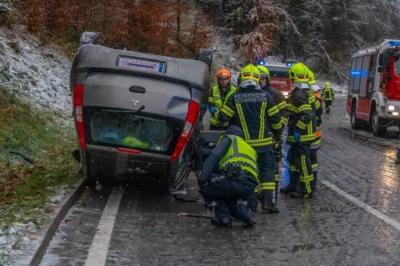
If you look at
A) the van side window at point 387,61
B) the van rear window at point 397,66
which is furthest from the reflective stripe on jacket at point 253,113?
the van side window at point 387,61

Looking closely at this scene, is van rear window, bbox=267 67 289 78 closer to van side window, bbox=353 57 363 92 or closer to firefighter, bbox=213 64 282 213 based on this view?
van side window, bbox=353 57 363 92

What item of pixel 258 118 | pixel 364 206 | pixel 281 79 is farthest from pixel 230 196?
pixel 281 79

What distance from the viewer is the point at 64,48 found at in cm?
2366

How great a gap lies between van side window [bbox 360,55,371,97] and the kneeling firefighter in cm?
1688

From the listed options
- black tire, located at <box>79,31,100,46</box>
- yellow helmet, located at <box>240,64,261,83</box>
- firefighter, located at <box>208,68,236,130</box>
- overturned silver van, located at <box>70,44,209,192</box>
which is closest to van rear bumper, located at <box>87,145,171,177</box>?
overturned silver van, located at <box>70,44,209,192</box>

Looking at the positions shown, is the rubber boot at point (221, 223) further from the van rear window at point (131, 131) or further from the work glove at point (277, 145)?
the work glove at point (277, 145)

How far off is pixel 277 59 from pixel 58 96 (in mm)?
37765

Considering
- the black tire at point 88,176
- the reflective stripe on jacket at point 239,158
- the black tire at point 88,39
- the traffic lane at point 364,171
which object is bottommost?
the traffic lane at point 364,171

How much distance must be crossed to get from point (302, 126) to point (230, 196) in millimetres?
2376

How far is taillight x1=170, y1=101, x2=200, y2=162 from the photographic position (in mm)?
8117

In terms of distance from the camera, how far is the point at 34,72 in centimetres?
1980

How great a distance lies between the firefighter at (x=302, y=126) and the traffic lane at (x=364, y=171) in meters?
0.81

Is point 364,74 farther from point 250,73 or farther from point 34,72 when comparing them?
point 250,73

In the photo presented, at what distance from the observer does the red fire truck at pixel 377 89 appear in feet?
66.7
